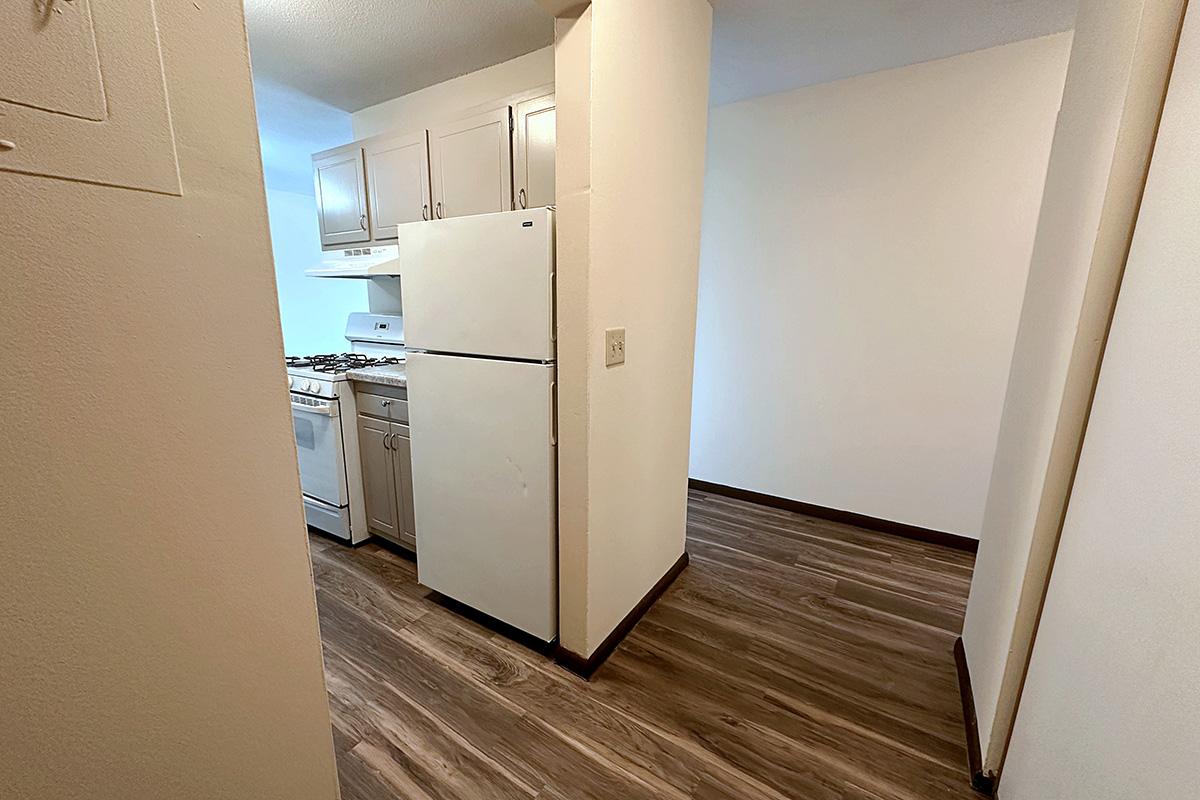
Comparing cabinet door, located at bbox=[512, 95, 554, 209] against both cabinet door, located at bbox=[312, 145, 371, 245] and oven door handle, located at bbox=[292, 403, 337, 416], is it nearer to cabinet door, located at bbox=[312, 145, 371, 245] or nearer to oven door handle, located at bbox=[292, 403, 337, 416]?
cabinet door, located at bbox=[312, 145, 371, 245]

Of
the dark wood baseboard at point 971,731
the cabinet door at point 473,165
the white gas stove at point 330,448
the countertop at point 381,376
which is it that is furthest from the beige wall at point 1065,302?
the white gas stove at point 330,448

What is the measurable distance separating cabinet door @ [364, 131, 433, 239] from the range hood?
0.34 feet

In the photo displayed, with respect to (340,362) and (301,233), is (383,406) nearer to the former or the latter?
(340,362)

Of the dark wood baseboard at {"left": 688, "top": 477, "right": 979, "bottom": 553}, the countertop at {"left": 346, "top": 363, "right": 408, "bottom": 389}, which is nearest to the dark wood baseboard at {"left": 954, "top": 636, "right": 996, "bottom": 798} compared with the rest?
the dark wood baseboard at {"left": 688, "top": 477, "right": 979, "bottom": 553}

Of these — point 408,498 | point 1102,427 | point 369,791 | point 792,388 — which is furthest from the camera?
point 792,388

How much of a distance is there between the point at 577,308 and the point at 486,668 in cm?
137

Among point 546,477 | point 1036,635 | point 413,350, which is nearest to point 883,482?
point 1036,635

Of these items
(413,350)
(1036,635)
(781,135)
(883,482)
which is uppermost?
(781,135)

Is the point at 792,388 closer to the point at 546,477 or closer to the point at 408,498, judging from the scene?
the point at 546,477

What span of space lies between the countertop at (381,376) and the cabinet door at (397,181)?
0.82m

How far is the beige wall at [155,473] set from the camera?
20.2 inches

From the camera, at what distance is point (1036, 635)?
114 centimetres

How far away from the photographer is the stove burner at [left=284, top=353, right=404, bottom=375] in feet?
8.84

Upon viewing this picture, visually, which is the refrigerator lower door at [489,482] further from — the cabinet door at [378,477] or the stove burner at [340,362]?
the stove burner at [340,362]
